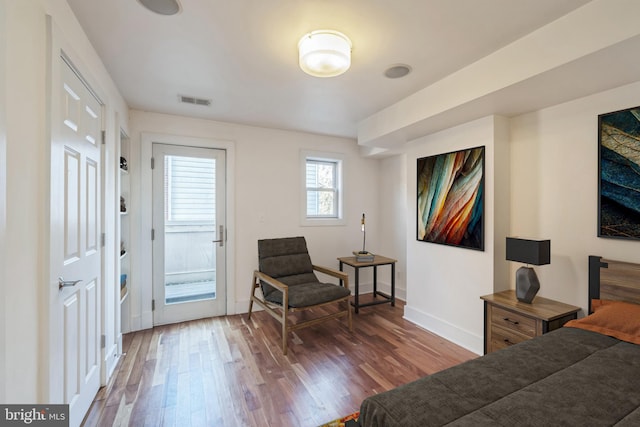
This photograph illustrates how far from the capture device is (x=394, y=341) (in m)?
2.93

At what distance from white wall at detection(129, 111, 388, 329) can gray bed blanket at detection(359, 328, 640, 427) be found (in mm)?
2832

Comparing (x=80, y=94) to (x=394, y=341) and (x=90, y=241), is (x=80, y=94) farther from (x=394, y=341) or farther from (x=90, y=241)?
(x=394, y=341)

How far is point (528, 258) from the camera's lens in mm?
2205

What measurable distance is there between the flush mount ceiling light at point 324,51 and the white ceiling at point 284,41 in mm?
53

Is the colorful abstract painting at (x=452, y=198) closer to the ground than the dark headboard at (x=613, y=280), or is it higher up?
higher up

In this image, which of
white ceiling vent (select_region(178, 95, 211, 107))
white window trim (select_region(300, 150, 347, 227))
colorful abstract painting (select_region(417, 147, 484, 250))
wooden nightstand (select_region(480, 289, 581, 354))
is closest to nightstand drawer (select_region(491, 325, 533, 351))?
wooden nightstand (select_region(480, 289, 581, 354))

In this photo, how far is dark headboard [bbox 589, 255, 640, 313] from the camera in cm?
189

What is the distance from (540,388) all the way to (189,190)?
3.53 metres

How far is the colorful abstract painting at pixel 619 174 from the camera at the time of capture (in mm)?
1938

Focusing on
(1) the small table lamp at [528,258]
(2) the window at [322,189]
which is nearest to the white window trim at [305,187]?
(2) the window at [322,189]

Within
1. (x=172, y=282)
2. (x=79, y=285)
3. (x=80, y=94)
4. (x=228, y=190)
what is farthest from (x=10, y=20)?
(x=172, y=282)

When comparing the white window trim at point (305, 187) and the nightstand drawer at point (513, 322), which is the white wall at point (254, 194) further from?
the nightstand drawer at point (513, 322)

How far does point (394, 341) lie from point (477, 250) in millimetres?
1225
